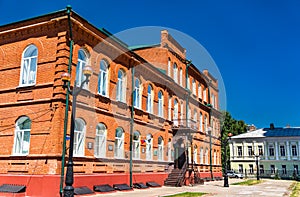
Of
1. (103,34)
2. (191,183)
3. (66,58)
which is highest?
(103,34)

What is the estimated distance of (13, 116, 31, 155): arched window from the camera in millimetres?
14336

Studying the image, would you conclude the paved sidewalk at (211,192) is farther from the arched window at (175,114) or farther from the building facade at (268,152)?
the building facade at (268,152)

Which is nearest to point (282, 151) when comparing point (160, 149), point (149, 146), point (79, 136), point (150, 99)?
point (160, 149)

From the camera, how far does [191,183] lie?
2439cm

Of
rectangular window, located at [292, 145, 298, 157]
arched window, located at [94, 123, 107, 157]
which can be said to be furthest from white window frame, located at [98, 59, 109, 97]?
rectangular window, located at [292, 145, 298, 157]

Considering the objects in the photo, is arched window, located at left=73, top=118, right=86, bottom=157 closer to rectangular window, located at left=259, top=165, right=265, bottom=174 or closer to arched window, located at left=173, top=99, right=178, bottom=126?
arched window, located at left=173, top=99, right=178, bottom=126

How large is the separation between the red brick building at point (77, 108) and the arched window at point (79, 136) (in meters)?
0.05

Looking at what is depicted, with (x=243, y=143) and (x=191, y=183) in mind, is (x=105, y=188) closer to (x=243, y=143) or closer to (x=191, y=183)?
(x=191, y=183)

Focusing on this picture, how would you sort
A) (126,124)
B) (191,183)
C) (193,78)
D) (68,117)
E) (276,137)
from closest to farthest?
1. (68,117)
2. (126,124)
3. (191,183)
4. (193,78)
5. (276,137)

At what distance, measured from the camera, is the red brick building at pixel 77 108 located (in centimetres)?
1369

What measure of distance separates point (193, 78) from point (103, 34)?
16906mm

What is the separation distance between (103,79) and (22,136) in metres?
5.21

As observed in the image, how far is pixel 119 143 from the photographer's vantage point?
18.2 metres

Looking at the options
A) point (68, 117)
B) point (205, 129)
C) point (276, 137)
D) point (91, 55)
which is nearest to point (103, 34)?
point (91, 55)
